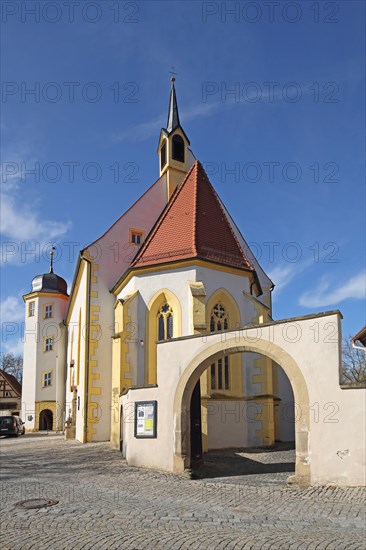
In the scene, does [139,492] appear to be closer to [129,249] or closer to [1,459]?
[1,459]

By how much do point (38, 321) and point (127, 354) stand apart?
21.8 metres

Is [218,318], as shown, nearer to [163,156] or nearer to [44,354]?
[163,156]

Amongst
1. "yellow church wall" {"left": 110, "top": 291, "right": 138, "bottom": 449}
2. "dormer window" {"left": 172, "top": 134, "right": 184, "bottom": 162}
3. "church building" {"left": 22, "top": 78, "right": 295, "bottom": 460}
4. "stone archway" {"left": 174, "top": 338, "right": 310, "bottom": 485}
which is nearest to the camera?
"stone archway" {"left": 174, "top": 338, "right": 310, "bottom": 485}

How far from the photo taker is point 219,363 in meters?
19.6

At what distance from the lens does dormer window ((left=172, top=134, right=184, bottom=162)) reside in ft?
92.5

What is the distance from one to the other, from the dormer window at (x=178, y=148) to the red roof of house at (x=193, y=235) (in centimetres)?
499

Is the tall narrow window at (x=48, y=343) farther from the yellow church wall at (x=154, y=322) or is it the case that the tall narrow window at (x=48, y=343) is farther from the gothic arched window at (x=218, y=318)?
the gothic arched window at (x=218, y=318)

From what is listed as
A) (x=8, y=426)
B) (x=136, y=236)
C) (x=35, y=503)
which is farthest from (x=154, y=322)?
(x=8, y=426)

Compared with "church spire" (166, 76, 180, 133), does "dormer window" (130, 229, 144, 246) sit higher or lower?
lower

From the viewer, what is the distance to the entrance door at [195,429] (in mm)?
13117

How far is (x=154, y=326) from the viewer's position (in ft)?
66.8

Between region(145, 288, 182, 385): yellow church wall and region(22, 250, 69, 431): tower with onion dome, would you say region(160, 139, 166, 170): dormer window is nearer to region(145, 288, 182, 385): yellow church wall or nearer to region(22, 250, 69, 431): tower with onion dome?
region(145, 288, 182, 385): yellow church wall

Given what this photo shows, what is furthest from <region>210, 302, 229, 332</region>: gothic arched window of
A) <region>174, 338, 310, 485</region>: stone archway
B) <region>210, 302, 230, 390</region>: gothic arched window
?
<region>174, 338, 310, 485</region>: stone archway

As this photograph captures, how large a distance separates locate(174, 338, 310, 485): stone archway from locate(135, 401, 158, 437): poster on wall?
76 cm
